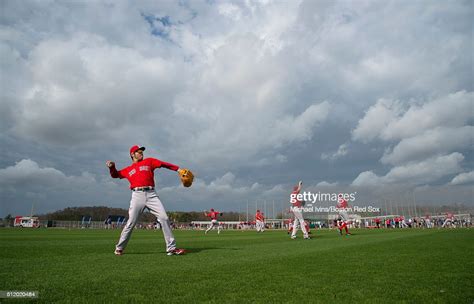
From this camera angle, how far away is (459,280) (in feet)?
13.5

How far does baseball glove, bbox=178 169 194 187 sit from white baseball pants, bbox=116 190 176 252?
30.1 inches

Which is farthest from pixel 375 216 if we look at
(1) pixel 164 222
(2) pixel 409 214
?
(1) pixel 164 222

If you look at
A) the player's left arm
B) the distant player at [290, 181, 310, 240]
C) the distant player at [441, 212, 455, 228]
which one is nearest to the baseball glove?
the player's left arm

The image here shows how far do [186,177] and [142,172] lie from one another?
3.58 feet

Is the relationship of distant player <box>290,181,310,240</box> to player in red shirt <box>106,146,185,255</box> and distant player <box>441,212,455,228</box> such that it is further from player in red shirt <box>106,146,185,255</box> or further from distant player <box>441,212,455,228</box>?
distant player <box>441,212,455,228</box>

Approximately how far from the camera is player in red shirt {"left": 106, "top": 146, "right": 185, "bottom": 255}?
7.37m

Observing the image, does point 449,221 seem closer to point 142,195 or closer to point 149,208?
point 149,208

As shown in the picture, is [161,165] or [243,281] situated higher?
[161,165]

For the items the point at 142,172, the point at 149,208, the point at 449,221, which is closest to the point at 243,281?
the point at 149,208

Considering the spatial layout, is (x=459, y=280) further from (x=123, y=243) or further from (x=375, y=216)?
(x=375, y=216)

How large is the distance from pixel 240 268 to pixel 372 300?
7.79ft

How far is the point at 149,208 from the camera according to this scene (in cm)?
768

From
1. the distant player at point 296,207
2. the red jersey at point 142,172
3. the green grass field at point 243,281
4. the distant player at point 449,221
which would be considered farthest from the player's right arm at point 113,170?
the distant player at point 449,221

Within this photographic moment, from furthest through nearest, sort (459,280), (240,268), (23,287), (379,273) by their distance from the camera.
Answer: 1. (240,268)
2. (379,273)
3. (459,280)
4. (23,287)
